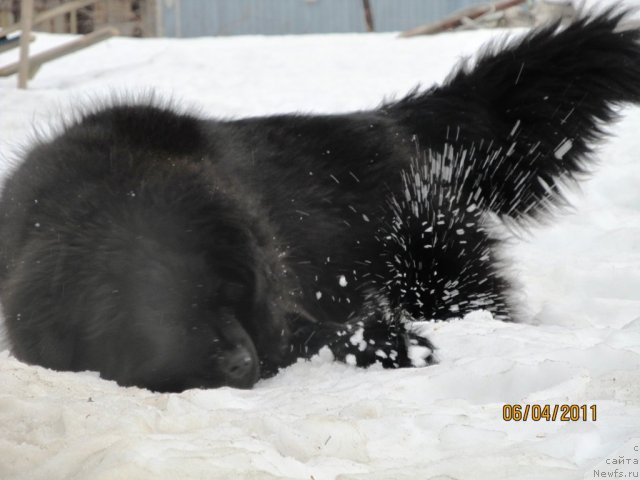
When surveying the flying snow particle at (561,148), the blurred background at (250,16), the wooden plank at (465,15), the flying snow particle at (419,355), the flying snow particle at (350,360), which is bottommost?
the blurred background at (250,16)

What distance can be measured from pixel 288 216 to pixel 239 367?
99cm

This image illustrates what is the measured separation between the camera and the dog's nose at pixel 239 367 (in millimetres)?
2754

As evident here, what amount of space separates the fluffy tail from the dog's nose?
5.42 ft

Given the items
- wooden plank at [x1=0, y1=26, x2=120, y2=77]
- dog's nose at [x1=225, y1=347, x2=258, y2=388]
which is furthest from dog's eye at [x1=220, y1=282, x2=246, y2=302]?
wooden plank at [x1=0, y1=26, x2=120, y2=77]

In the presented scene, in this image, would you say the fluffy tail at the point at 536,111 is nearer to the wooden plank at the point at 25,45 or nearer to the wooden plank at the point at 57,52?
the wooden plank at the point at 25,45

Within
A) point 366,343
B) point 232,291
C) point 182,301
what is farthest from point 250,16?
point 182,301

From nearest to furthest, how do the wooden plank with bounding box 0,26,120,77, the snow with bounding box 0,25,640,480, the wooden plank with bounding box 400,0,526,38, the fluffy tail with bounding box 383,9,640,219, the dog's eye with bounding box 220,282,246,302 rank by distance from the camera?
the snow with bounding box 0,25,640,480
the dog's eye with bounding box 220,282,246,302
the fluffy tail with bounding box 383,9,640,219
the wooden plank with bounding box 0,26,120,77
the wooden plank with bounding box 400,0,526,38

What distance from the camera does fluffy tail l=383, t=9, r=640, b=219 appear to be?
4027 millimetres
